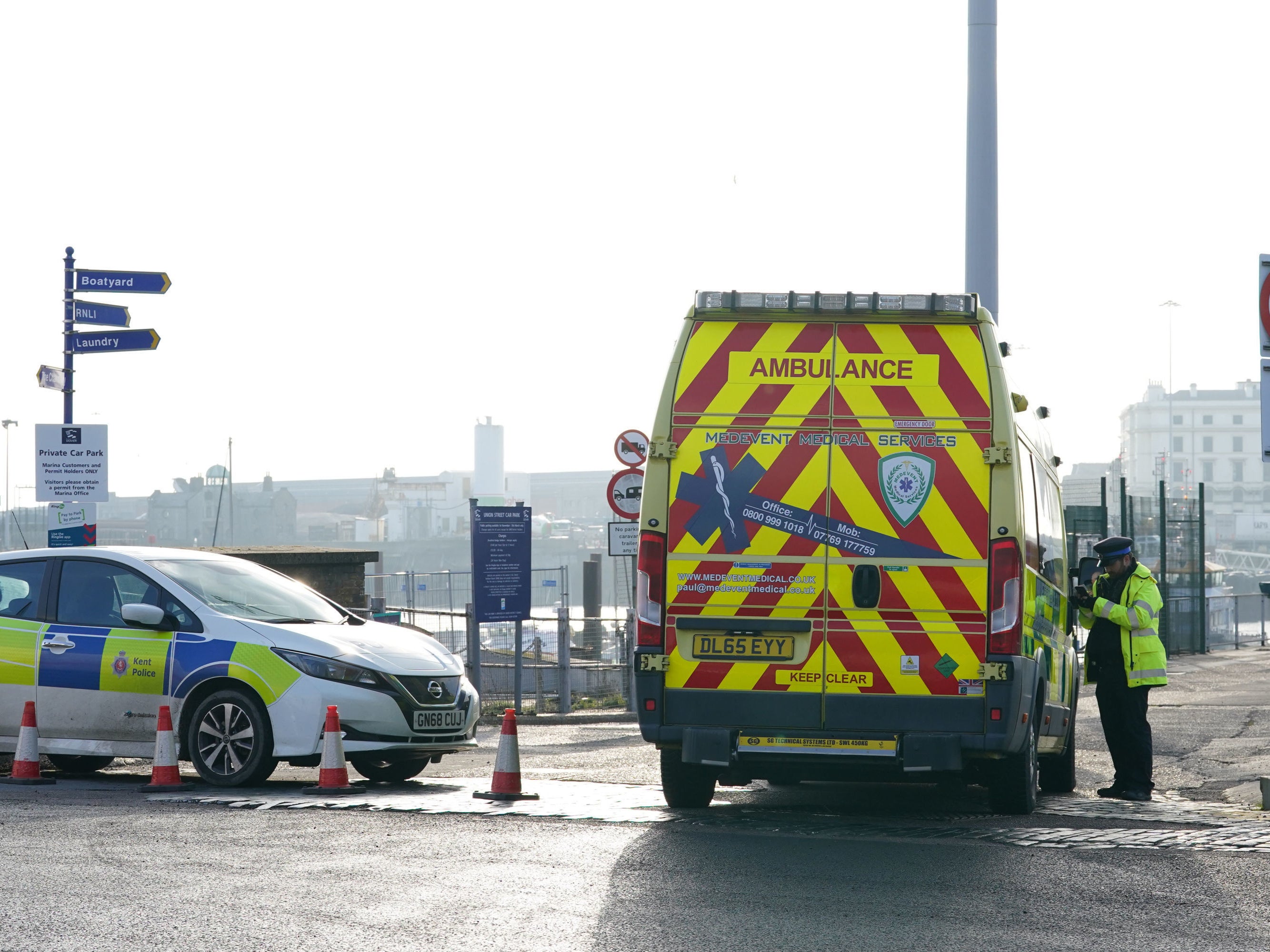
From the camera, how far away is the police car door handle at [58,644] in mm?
10109

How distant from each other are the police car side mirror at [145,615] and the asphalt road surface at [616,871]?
1055 millimetres

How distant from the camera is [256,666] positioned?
9547 mm

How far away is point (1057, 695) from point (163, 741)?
218 inches

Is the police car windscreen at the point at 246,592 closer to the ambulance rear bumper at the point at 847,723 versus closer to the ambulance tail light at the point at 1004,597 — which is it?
the ambulance rear bumper at the point at 847,723

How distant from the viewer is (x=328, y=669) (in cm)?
951

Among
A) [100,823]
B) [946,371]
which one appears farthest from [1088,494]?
[100,823]

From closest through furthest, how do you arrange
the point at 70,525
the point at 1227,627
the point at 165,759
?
the point at 165,759 → the point at 70,525 → the point at 1227,627

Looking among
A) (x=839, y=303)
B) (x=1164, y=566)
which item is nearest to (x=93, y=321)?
(x=839, y=303)

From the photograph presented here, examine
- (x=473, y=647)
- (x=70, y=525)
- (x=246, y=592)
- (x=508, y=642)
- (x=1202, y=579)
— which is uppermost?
(x=70, y=525)

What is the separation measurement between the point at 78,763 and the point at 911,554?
247 inches

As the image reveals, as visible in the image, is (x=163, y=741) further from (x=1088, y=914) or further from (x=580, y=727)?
(x=580, y=727)

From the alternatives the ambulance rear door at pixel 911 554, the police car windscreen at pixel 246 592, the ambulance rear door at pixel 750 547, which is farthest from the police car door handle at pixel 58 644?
the ambulance rear door at pixel 911 554

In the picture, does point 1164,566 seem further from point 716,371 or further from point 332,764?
point 332,764

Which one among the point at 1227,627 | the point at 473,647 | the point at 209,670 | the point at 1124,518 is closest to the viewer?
the point at 209,670
